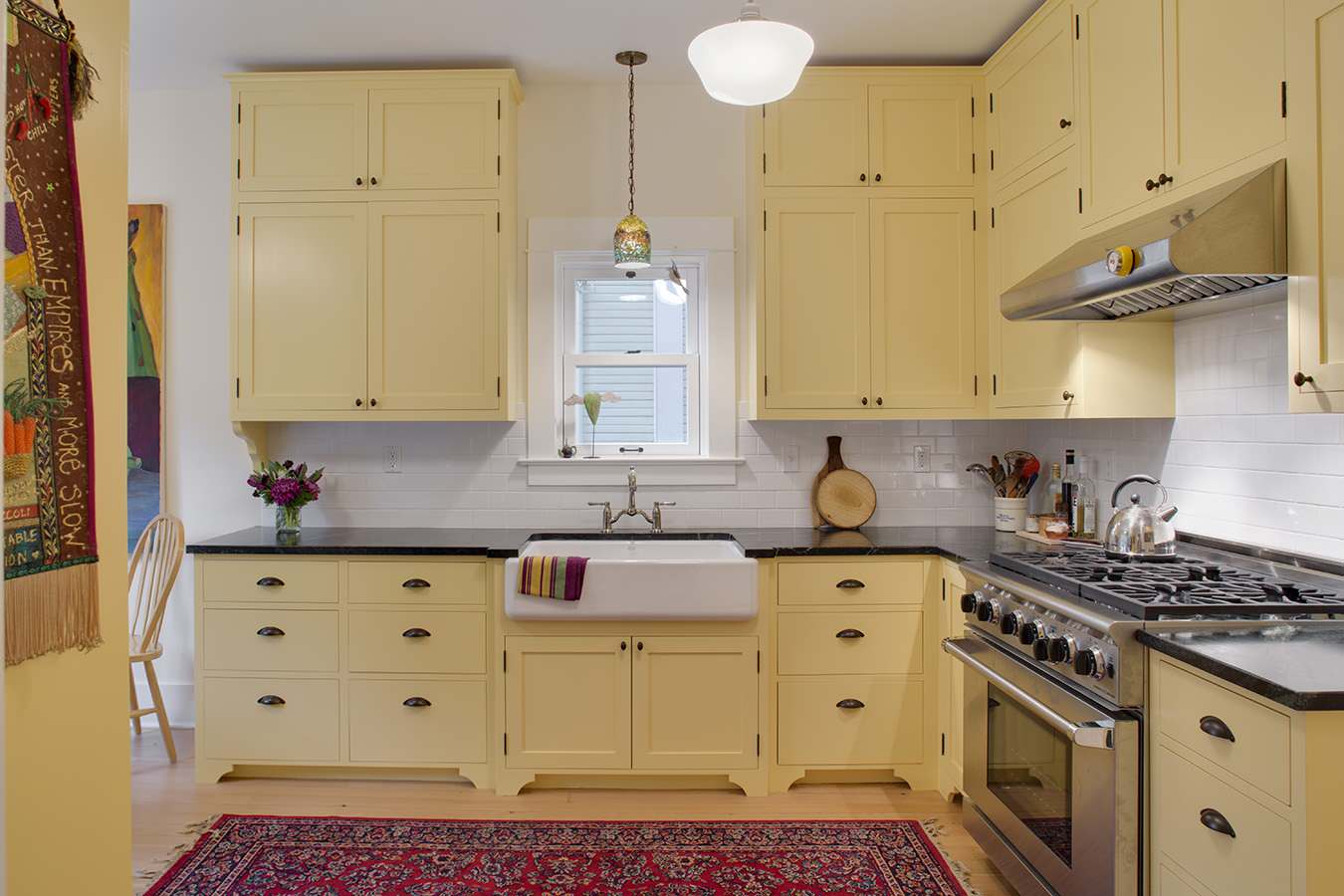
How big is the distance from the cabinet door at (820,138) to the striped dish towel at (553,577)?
64.6 inches

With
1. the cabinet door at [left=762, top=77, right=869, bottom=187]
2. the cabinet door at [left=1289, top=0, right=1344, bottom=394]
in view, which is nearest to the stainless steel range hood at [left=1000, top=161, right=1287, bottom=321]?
the cabinet door at [left=1289, top=0, right=1344, bottom=394]

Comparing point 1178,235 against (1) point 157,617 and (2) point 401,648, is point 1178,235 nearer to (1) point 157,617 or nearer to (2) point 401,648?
(2) point 401,648

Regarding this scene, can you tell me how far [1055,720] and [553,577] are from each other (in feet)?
5.28

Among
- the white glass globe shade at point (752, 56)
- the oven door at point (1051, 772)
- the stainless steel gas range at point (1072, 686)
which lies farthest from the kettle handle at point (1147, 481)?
the white glass globe shade at point (752, 56)

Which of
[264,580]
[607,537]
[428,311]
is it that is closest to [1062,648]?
[607,537]

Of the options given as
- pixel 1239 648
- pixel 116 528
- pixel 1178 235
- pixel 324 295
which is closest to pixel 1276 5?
pixel 1178 235

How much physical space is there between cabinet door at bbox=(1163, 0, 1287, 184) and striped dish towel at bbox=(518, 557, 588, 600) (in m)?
2.08

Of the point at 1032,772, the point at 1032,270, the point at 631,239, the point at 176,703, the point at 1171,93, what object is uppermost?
the point at 1171,93

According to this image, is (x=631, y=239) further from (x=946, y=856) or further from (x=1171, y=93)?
(x=946, y=856)

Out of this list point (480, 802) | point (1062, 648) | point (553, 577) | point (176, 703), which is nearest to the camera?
point (1062, 648)

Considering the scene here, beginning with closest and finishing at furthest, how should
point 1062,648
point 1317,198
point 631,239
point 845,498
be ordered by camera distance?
point 1317,198, point 1062,648, point 631,239, point 845,498

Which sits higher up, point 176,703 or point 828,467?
point 828,467

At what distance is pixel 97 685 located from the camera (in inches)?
61.2

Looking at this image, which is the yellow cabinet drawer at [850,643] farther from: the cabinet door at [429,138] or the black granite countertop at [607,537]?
the cabinet door at [429,138]
